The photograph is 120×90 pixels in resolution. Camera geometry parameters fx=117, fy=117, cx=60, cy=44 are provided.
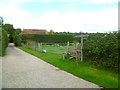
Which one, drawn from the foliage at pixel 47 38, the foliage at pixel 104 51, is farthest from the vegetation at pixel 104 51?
the foliage at pixel 47 38

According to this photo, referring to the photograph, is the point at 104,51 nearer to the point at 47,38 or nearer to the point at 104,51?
the point at 104,51

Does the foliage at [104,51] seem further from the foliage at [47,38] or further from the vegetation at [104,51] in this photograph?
the foliage at [47,38]

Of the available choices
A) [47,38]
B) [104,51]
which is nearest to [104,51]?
[104,51]

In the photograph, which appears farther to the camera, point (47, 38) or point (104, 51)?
point (47, 38)

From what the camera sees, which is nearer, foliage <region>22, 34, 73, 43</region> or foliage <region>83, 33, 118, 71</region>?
foliage <region>83, 33, 118, 71</region>

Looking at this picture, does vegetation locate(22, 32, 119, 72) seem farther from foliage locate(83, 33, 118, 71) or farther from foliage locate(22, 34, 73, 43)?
foliage locate(22, 34, 73, 43)

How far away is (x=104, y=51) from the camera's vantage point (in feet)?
17.9

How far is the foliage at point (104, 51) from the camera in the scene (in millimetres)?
5032

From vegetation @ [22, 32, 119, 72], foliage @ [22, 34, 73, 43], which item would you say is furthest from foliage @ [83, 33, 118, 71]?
foliage @ [22, 34, 73, 43]

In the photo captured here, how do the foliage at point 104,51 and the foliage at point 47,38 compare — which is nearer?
the foliage at point 104,51

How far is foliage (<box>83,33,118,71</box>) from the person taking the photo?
5.03 m

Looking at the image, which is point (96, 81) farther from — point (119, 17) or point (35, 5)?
point (35, 5)

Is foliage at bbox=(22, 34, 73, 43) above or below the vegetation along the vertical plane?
above

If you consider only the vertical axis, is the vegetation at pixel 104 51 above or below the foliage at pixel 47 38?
below
